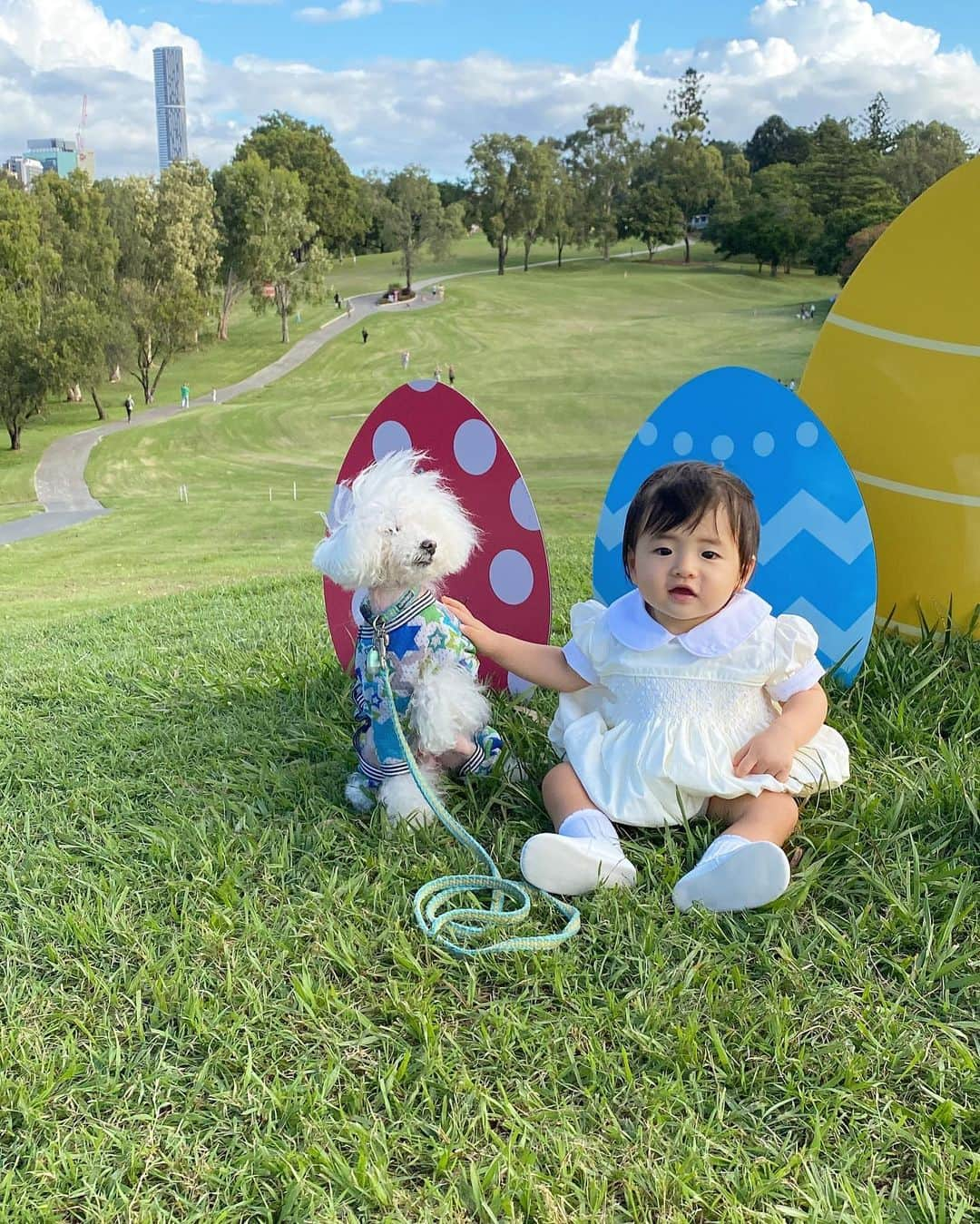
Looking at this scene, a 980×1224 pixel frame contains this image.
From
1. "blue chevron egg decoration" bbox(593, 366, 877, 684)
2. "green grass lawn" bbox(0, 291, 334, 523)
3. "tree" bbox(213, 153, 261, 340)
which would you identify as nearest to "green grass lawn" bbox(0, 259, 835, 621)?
"green grass lawn" bbox(0, 291, 334, 523)

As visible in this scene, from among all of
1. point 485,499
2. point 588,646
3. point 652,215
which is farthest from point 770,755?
point 652,215

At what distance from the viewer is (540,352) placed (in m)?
28.8

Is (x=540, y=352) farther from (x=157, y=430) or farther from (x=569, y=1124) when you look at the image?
(x=569, y=1124)

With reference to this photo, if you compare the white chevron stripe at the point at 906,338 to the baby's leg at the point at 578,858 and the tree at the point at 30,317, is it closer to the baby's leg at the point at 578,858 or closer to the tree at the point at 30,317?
the baby's leg at the point at 578,858

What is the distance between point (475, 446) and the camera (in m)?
2.29

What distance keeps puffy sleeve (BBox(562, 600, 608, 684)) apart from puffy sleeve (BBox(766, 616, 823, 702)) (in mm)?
A: 319

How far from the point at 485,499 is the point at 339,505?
35cm

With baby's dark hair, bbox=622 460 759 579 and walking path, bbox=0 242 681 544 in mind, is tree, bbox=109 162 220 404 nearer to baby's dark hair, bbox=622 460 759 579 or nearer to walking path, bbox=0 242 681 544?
walking path, bbox=0 242 681 544

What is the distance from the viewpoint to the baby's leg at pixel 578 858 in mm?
1611

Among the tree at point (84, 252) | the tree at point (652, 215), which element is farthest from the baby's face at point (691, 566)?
the tree at point (652, 215)

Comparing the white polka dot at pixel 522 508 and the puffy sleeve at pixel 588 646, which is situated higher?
the white polka dot at pixel 522 508

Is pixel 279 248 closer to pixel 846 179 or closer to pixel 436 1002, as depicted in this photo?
pixel 846 179

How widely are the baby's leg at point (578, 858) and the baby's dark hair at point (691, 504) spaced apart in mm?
518

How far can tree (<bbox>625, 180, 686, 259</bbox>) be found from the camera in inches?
1533
